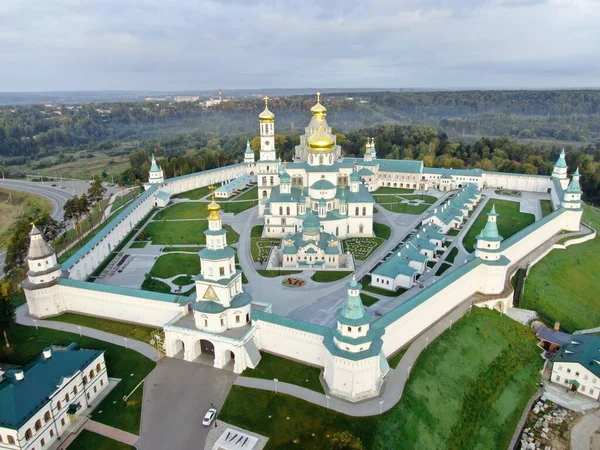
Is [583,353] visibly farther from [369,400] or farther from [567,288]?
[369,400]

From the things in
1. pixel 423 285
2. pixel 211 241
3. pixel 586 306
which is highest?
pixel 211 241

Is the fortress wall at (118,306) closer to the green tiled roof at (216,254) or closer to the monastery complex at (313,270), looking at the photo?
the monastery complex at (313,270)

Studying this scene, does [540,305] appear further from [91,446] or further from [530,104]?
[530,104]

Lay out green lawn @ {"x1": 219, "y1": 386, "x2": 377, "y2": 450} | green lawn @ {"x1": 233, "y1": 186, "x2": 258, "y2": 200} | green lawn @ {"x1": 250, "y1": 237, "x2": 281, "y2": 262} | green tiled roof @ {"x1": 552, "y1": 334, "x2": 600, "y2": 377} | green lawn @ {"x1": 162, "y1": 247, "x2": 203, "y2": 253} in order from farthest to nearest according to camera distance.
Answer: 1. green lawn @ {"x1": 233, "y1": 186, "x2": 258, "y2": 200}
2. green lawn @ {"x1": 162, "y1": 247, "x2": 203, "y2": 253}
3. green lawn @ {"x1": 250, "y1": 237, "x2": 281, "y2": 262}
4. green tiled roof @ {"x1": 552, "y1": 334, "x2": 600, "y2": 377}
5. green lawn @ {"x1": 219, "y1": 386, "x2": 377, "y2": 450}

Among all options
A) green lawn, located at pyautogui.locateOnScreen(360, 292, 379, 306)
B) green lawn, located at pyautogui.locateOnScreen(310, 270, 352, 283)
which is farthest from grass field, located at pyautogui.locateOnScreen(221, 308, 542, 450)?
green lawn, located at pyautogui.locateOnScreen(310, 270, 352, 283)

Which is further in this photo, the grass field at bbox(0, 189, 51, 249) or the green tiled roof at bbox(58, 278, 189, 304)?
the grass field at bbox(0, 189, 51, 249)

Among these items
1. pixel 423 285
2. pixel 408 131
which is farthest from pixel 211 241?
pixel 408 131

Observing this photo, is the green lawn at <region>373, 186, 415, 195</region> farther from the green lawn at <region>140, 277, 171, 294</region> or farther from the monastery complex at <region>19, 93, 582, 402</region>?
the green lawn at <region>140, 277, 171, 294</region>
